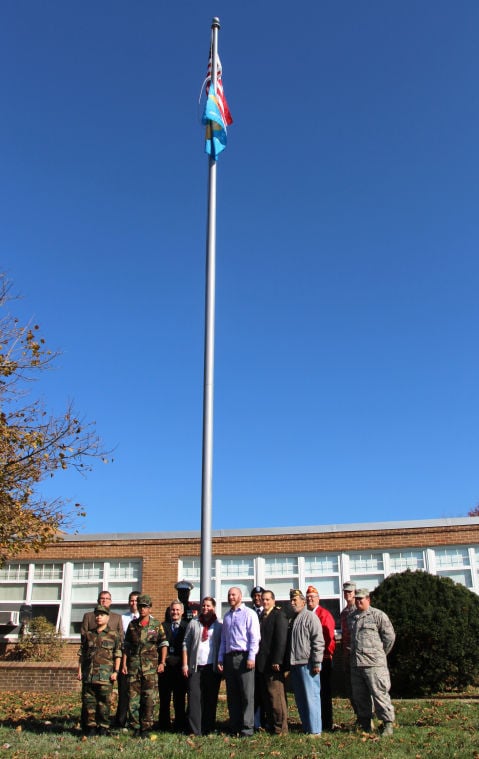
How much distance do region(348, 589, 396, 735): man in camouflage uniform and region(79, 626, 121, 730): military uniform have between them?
2.83 metres

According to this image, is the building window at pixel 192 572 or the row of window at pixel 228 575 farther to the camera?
the building window at pixel 192 572

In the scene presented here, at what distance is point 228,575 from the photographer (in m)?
17.3

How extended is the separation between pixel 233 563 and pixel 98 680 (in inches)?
356

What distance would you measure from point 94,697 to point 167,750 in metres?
1.57

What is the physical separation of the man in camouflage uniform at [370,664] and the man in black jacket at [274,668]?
830 mm

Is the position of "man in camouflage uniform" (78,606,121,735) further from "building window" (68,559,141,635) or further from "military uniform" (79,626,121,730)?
"building window" (68,559,141,635)

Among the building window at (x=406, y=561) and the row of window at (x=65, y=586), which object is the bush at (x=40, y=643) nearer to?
the row of window at (x=65, y=586)

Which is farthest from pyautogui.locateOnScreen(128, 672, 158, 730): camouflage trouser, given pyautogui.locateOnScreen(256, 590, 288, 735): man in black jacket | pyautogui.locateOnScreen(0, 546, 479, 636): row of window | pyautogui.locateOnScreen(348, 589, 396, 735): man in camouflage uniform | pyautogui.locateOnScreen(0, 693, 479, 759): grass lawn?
pyautogui.locateOnScreen(0, 546, 479, 636): row of window

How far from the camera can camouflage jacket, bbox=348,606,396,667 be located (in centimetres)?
842

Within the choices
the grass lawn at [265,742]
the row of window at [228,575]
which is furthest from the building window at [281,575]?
the grass lawn at [265,742]

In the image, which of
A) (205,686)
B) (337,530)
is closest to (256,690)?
(205,686)

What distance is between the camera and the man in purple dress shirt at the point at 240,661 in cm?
836

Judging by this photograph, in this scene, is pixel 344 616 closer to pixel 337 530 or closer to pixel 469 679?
pixel 469 679

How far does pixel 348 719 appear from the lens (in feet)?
31.8
